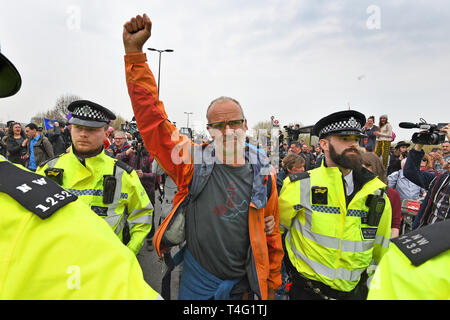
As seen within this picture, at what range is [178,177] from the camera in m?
1.65

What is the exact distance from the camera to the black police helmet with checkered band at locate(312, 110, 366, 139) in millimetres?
2084

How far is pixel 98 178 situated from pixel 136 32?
1432 millimetres

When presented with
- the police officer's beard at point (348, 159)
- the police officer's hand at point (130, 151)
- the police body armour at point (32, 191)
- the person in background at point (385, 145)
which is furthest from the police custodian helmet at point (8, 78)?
the police officer's hand at point (130, 151)

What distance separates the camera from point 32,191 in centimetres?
70

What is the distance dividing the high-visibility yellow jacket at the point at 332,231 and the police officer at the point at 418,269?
1135mm

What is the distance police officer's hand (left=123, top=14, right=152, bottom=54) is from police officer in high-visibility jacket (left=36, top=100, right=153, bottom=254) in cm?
123

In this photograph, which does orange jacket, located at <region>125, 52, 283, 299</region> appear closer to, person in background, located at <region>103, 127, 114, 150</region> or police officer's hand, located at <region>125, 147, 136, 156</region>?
police officer's hand, located at <region>125, 147, 136, 156</region>

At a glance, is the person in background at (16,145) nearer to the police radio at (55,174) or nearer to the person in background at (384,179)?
the police radio at (55,174)

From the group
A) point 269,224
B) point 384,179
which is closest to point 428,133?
point 384,179

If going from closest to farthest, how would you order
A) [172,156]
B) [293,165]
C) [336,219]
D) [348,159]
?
[172,156] → [336,219] → [348,159] → [293,165]

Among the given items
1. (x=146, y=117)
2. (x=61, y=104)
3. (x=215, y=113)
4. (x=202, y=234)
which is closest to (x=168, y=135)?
(x=146, y=117)

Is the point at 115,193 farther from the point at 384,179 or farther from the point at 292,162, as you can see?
the point at 384,179

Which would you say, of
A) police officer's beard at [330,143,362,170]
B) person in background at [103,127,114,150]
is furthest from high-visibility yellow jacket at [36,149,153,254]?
person in background at [103,127,114,150]

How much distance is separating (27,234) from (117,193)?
1682 mm
